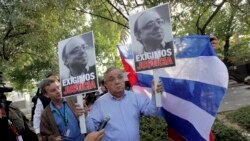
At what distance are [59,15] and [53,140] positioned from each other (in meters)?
6.98

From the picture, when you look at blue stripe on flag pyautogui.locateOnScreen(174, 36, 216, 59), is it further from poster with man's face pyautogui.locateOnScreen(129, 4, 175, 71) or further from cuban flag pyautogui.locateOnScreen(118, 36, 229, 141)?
poster with man's face pyautogui.locateOnScreen(129, 4, 175, 71)

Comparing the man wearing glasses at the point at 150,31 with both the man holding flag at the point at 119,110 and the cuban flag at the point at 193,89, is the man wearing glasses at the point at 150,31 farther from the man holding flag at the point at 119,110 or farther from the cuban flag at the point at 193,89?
the cuban flag at the point at 193,89

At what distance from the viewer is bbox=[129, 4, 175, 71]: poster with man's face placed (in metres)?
A: 3.58

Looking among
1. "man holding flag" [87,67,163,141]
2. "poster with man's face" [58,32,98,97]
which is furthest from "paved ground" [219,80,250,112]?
"poster with man's face" [58,32,98,97]

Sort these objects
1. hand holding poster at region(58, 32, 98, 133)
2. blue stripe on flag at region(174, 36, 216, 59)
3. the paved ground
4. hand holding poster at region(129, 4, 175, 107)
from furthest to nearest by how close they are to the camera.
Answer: the paved ground → blue stripe on flag at region(174, 36, 216, 59) → hand holding poster at region(58, 32, 98, 133) → hand holding poster at region(129, 4, 175, 107)

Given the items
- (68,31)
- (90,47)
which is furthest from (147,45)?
(68,31)

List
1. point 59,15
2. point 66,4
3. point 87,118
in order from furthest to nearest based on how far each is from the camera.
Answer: point 59,15, point 66,4, point 87,118

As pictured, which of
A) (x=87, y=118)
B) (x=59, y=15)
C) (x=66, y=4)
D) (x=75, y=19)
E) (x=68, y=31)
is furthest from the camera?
(x=68, y=31)

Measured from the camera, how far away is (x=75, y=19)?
42.2ft

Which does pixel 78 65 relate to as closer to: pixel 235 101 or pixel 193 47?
pixel 193 47

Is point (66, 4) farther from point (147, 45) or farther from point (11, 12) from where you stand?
point (147, 45)

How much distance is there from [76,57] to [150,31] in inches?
29.8

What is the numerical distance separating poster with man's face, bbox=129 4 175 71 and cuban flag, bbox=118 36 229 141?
54cm

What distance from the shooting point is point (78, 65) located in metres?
3.82
